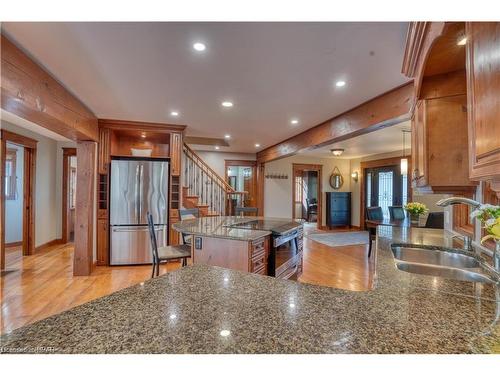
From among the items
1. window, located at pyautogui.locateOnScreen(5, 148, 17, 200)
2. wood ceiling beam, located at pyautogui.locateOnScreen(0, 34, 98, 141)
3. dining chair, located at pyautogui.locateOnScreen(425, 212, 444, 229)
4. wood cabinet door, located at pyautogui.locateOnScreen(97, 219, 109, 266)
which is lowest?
wood cabinet door, located at pyautogui.locateOnScreen(97, 219, 109, 266)

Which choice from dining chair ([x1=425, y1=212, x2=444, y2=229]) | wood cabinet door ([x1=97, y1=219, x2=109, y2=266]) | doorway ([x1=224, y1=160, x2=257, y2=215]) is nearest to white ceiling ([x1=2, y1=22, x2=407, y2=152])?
wood cabinet door ([x1=97, y1=219, x2=109, y2=266])

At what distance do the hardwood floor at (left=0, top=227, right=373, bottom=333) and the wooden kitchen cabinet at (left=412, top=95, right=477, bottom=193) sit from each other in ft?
6.93

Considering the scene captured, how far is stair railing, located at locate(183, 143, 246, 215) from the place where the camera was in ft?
18.3

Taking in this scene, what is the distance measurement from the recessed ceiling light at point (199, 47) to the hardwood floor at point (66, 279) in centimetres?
296

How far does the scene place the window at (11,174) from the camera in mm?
5695

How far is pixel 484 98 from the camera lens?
86 cm

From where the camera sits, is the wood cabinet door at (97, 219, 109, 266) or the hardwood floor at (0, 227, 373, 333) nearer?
the hardwood floor at (0, 227, 373, 333)

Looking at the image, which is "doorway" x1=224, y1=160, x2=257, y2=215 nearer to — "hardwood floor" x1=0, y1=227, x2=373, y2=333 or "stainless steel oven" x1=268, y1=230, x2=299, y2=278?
"hardwood floor" x1=0, y1=227, x2=373, y2=333

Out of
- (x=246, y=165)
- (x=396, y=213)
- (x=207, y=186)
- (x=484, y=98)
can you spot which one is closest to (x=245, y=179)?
(x=246, y=165)

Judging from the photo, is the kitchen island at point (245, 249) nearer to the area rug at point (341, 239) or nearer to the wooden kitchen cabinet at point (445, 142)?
the wooden kitchen cabinet at point (445, 142)
